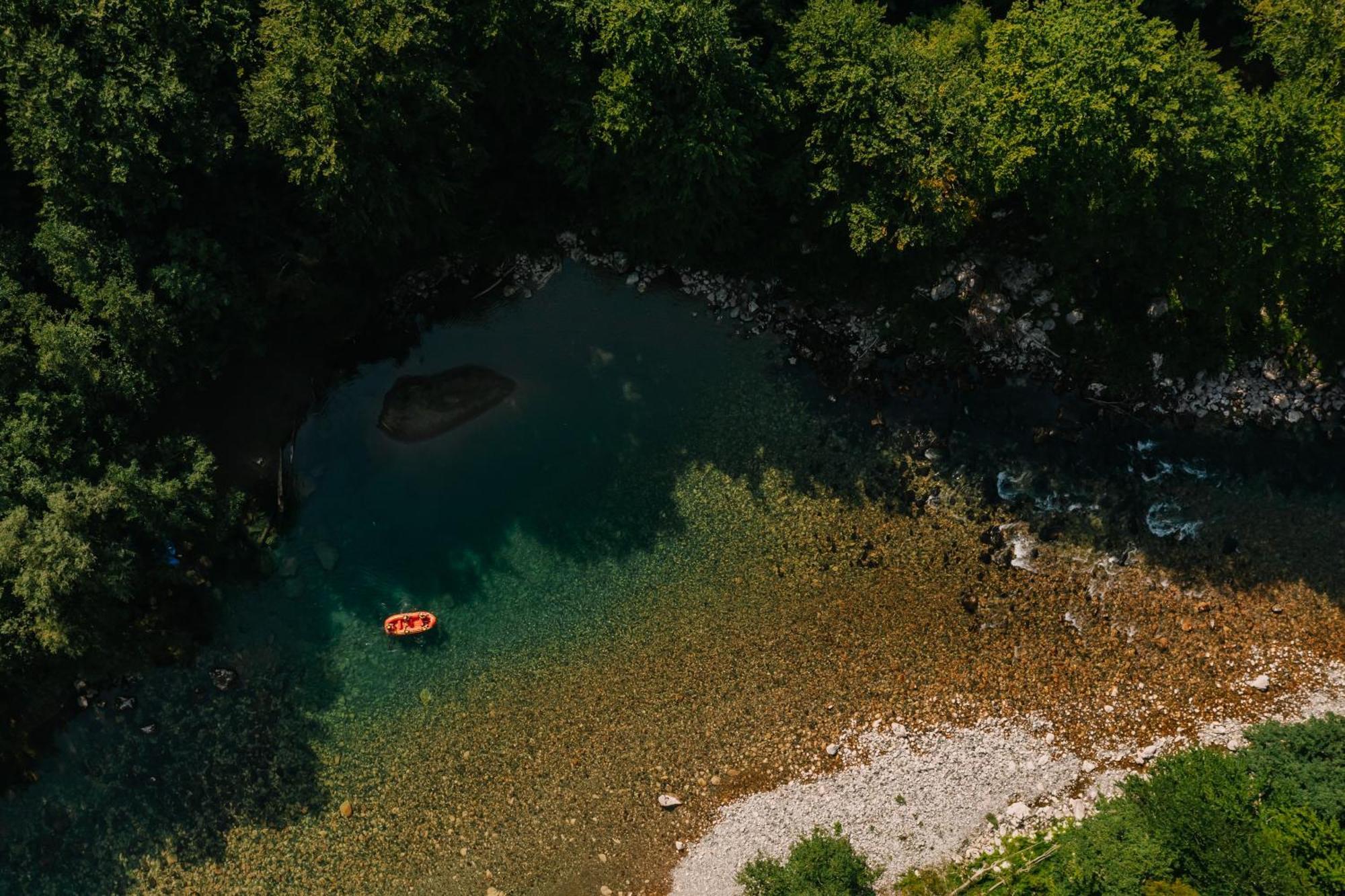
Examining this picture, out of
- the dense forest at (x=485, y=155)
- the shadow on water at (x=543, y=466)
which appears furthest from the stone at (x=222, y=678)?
the shadow on water at (x=543, y=466)

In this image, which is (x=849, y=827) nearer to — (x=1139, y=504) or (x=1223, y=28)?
(x=1139, y=504)

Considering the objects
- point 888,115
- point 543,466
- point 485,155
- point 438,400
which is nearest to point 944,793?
point 543,466

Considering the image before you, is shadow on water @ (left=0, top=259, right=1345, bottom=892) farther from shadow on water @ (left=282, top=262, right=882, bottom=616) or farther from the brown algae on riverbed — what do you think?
the brown algae on riverbed

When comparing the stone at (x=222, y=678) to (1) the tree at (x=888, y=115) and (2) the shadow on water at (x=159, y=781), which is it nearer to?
(2) the shadow on water at (x=159, y=781)

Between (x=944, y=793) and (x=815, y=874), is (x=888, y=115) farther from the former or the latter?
(x=815, y=874)

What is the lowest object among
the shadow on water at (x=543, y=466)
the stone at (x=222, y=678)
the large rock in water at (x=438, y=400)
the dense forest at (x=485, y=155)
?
the stone at (x=222, y=678)

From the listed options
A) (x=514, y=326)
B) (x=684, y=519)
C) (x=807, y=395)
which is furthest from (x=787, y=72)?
(x=684, y=519)
